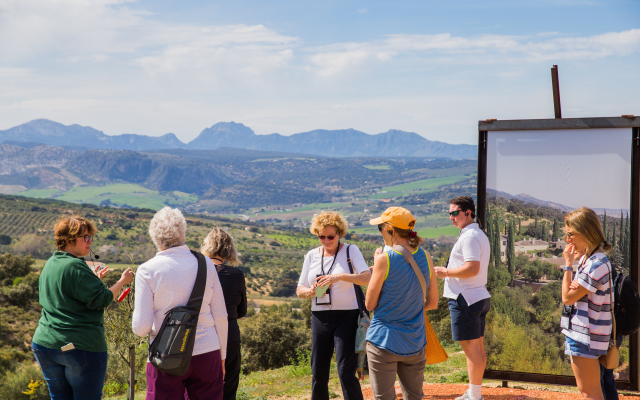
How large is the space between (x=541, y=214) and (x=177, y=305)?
3785 mm

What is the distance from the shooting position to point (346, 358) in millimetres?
3543

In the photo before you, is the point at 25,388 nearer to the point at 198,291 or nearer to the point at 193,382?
the point at 193,382

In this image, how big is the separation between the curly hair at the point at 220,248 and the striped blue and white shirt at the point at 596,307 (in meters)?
2.40

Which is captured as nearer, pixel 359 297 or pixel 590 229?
pixel 590 229

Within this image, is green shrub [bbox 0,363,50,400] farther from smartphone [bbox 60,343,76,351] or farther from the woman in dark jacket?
smartphone [bbox 60,343,76,351]

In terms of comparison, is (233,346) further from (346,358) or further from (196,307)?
(196,307)

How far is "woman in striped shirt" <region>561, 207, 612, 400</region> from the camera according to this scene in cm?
298

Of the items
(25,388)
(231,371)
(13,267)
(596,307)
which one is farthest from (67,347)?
(13,267)

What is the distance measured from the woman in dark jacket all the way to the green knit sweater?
81cm

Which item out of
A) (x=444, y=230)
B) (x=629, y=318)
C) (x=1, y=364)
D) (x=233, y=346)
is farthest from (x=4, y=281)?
(x=444, y=230)

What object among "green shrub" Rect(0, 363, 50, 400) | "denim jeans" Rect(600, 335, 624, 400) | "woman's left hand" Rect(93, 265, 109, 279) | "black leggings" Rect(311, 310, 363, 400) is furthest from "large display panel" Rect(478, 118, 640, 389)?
"green shrub" Rect(0, 363, 50, 400)

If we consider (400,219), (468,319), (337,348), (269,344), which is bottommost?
(269,344)

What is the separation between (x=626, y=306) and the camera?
3066 mm

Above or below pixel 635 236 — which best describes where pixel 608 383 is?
below
